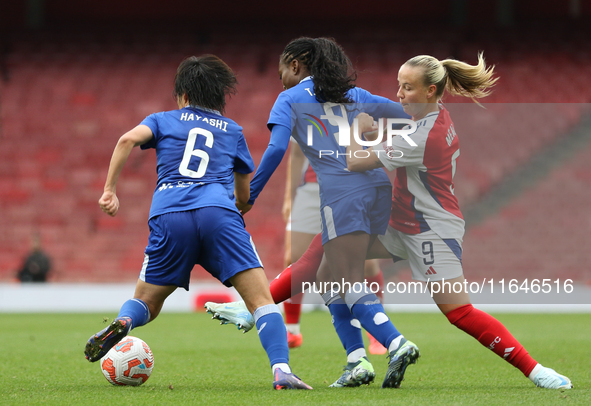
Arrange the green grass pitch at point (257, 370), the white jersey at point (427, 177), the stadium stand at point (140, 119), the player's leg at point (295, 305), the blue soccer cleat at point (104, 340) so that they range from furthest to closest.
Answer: the stadium stand at point (140, 119), the player's leg at point (295, 305), the white jersey at point (427, 177), the blue soccer cleat at point (104, 340), the green grass pitch at point (257, 370)

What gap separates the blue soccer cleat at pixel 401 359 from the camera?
126 inches

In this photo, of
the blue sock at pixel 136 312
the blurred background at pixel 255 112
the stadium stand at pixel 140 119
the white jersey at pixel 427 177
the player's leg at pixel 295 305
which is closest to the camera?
the blue sock at pixel 136 312

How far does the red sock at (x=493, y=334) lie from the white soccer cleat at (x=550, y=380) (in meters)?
0.05

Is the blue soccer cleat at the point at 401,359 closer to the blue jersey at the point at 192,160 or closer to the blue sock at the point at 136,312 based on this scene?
the blue jersey at the point at 192,160

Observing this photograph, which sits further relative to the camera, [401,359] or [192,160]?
[192,160]

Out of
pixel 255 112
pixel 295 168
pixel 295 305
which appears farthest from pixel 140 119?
pixel 295 305

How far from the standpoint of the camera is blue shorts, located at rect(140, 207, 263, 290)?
3285 mm

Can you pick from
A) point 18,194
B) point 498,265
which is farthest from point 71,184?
point 498,265

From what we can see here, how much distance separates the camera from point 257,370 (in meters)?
4.36

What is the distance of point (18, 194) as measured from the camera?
45.9 feet

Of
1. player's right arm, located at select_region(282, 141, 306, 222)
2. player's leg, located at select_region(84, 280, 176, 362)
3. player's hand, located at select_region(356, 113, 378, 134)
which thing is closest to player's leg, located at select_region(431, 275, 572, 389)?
player's hand, located at select_region(356, 113, 378, 134)

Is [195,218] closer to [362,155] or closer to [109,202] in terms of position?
[109,202]

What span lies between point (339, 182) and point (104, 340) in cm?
128

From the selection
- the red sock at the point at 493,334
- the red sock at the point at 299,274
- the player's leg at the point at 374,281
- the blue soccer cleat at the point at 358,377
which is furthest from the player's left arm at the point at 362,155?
the player's leg at the point at 374,281
